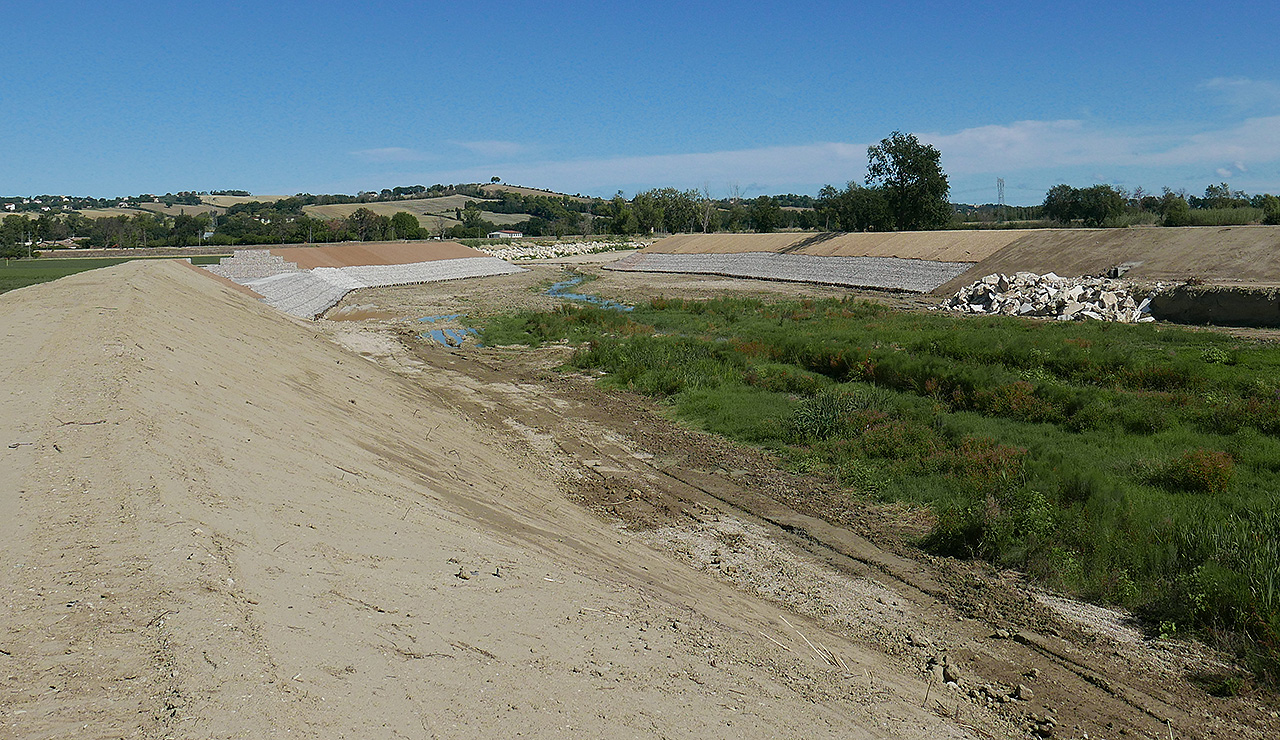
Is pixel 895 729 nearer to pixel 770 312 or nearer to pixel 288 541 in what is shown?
pixel 288 541

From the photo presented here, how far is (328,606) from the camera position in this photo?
6504mm

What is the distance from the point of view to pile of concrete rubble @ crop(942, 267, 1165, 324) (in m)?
34.4

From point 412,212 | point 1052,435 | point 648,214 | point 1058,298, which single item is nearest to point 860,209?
point 1058,298

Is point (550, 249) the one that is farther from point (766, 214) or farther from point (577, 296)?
point (577, 296)

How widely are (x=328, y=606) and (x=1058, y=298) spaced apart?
1472 inches

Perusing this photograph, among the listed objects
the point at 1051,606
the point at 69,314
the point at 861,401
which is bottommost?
the point at 1051,606

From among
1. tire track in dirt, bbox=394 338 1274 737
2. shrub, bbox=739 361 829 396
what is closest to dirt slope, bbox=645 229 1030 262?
shrub, bbox=739 361 829 396

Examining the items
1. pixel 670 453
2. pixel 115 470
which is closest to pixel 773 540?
pixel 670 453

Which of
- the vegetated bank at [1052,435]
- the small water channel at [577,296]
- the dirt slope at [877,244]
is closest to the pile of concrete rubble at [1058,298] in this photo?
the vegetated bank at [1052,435]

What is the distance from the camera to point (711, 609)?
27.8ft

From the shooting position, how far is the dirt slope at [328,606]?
523 cm

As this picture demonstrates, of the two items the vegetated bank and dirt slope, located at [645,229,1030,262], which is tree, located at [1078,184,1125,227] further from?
the vegetated bank

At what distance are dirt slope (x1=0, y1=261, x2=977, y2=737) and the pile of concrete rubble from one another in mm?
30797

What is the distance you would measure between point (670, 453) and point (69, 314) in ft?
41.6
